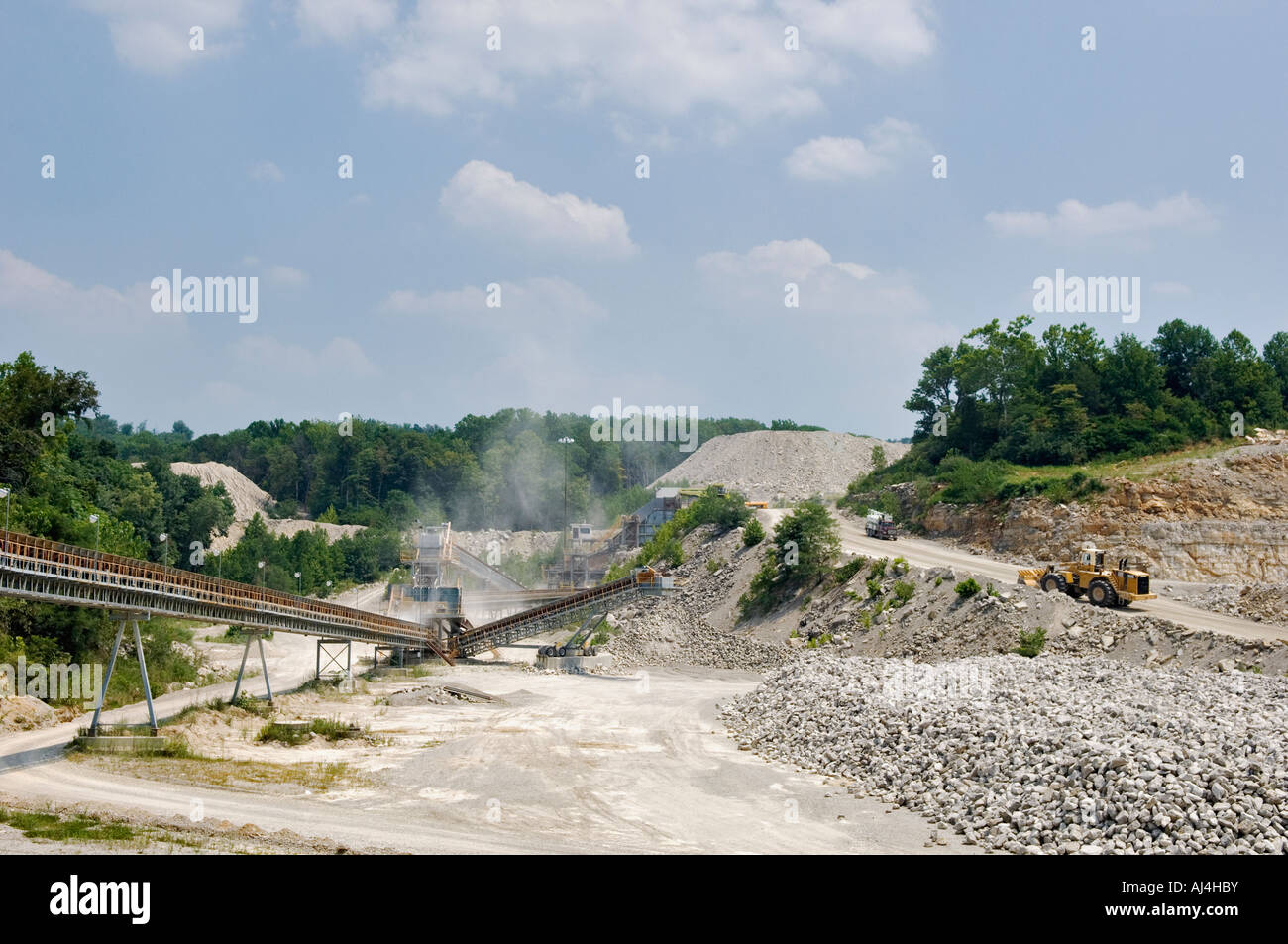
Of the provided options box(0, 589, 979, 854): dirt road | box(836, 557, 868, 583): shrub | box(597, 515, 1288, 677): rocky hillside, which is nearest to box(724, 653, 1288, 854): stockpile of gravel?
box(0, 589, 979, 854): dirt road

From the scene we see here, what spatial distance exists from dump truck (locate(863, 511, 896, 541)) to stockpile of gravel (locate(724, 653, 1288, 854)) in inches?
1309

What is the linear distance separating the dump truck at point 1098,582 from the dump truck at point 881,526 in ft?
72.1

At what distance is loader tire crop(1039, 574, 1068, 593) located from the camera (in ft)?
144

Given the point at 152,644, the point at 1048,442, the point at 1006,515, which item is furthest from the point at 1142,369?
the point at 152,644

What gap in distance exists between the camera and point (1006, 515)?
206 feet

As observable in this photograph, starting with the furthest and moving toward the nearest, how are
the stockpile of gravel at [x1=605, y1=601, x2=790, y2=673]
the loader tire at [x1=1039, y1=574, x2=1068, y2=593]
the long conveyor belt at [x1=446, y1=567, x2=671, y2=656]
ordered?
1. the long conveyor belt at [x1=446, y1=567, x2=671, y2=656]
2. the stockpile of gravel at [x1=605, y1=601, x2=790, y2=673]
3. the loader tire at [x1=1039, y1=574, x2=1068, y2=593]

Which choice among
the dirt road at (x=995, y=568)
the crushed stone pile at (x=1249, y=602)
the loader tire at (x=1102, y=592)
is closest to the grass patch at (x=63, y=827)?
the dirt road at (x=995, y=568)

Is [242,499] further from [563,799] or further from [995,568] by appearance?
[563,799]

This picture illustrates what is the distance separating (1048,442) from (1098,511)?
15.0 m

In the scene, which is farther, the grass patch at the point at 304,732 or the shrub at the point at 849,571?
the shrub at the point at 849,571

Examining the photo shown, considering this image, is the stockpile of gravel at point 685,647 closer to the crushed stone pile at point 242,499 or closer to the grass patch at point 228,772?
the grass patch at point 228,772

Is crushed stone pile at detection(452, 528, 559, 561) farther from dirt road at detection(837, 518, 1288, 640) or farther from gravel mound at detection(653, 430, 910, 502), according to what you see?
dirt road at detection(837, 518, 1288, 640)

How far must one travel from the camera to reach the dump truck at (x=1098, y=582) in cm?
4106

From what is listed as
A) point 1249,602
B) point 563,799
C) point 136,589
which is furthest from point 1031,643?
point 136,589
